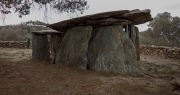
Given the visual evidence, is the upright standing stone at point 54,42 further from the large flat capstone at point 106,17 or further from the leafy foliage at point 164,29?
the leafy foliage at point 164,29

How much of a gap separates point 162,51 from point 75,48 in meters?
8.14

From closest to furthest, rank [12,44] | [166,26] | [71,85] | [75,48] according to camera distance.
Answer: [71,85] → [75,48] → [12,44] → [166,26]

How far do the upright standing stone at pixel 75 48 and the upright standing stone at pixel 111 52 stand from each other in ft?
0.96

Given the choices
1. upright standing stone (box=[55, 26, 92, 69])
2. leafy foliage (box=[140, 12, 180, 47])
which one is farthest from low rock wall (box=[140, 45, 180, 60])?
upright standing stone (box=[55, 26, 92, 69])

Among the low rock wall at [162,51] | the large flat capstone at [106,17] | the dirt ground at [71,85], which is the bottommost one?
the dirt ground at [71,85]

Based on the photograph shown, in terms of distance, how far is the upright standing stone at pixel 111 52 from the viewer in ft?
21.9

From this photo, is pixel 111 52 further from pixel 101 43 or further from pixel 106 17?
pixel 106 17

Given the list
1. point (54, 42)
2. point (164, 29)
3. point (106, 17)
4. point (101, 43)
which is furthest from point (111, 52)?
point (164, 29)

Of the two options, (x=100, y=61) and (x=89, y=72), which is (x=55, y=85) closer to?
(x=89, y=72)

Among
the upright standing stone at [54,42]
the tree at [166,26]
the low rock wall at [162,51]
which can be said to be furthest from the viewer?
the tree at [166,26]

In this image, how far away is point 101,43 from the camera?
7.06 m

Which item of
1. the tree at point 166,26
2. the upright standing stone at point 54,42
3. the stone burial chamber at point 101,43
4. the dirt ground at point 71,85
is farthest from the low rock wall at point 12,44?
the tree at point 166,26

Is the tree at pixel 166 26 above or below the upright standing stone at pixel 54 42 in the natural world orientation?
above

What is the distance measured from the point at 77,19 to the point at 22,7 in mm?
2527
